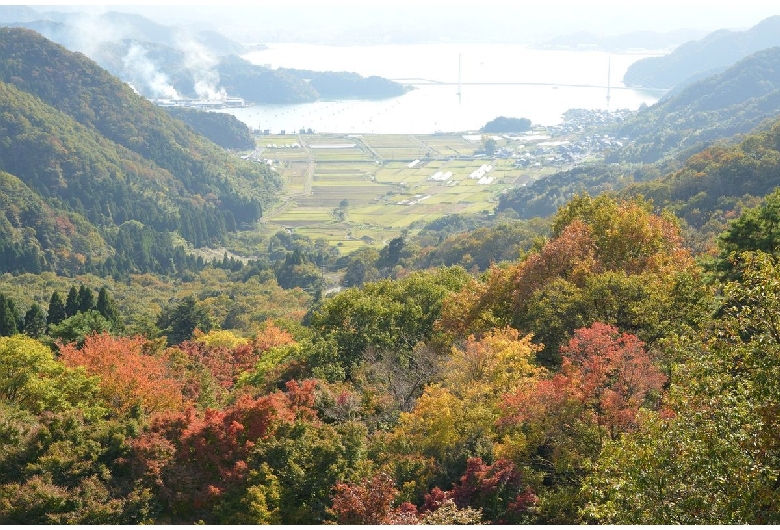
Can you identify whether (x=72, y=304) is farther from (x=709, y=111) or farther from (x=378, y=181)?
(x=709, y=111)

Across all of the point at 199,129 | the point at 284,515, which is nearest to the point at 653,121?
the point at 199,129

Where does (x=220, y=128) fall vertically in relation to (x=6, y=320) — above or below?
above

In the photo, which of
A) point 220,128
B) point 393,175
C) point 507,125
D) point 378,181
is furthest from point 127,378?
point 220,128

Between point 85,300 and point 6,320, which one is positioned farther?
point 85,300

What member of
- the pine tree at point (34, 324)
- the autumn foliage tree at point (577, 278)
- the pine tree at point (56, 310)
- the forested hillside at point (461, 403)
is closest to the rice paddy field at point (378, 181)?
the pine tree at point (56, 310)

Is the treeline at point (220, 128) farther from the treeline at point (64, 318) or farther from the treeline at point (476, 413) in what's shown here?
the treeline at point (476, 413)

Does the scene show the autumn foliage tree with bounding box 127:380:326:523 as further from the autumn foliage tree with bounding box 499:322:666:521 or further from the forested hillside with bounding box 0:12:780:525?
the autumn foliage tree with bounding box 499:322:666:521
